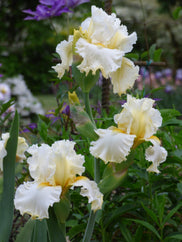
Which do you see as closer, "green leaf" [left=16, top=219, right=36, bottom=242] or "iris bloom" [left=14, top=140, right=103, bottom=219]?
"iris bloom" [left=14, top=140, right=103, bottom=219]

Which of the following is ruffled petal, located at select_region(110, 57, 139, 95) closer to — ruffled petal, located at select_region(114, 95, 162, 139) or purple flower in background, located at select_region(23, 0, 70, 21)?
ruffled petal, located at select_region(114, 95, 162, 139)

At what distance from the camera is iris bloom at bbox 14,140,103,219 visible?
1.89ft

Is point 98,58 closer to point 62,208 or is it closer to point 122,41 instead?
point 122,41

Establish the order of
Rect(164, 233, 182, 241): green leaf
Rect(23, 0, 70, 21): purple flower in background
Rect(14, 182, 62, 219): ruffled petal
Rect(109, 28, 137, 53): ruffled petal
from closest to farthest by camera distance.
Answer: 1. Rect(14, 182, 62, 219): ruffled petal
2. Rect(109, 28, 137, 53): ruffled petal
3. Rect(164, 233, 182, 241): green leaf
4. Rect(23, 0, 70, 21): purple flower in background

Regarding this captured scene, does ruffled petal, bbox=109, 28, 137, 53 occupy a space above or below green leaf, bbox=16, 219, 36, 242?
above

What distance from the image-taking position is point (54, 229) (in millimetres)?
662

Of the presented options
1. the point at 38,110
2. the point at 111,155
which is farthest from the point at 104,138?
the point at 38,110

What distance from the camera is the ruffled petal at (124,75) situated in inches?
26.8

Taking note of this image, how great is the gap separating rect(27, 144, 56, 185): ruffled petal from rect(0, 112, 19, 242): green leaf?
77 millimetres

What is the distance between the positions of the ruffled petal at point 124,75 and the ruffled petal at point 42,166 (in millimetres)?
184

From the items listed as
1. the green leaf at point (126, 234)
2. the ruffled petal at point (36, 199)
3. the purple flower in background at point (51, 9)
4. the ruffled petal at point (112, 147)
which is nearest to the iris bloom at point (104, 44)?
the ruffled petal at point (112, 147)

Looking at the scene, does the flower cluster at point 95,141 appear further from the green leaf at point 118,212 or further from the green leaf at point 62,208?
the green leaf at point 118,212

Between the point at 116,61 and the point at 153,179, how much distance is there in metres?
0.48

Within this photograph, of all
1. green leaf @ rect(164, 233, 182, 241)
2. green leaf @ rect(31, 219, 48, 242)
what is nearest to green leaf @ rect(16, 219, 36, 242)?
green leaf @ rect(31, 219, 48, 242)
